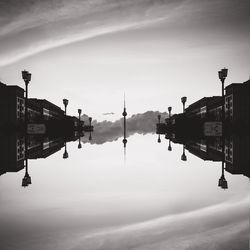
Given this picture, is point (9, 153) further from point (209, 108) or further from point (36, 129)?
point (209, 108)

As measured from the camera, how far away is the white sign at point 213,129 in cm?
2013

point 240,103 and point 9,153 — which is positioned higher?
point 240,103

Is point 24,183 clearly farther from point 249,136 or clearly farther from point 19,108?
point 249,136

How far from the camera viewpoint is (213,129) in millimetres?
20203

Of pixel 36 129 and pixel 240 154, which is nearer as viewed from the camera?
pixel 36 129

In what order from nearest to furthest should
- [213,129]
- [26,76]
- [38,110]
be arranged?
[26,76]
[213,129]
[38,110]

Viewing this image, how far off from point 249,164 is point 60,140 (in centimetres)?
3837

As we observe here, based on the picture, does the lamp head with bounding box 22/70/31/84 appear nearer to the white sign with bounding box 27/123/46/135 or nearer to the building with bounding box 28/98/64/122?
the white sign with bounding box 27/123/46/135

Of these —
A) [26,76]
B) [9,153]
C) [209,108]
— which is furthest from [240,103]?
[9,153]

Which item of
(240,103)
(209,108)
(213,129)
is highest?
(209,108)

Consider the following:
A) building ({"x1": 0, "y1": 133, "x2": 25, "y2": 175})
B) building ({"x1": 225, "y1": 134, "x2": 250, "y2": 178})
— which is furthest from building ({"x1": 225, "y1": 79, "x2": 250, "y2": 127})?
building ({"x1": 0, "y1": 133, "x2": 25, "y2": 175})

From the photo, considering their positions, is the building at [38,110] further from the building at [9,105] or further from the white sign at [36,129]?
the white sign at [36,129]

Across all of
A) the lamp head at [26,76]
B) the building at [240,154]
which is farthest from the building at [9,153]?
the building at [240,154]

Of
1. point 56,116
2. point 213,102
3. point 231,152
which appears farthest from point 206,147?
point 56,116
